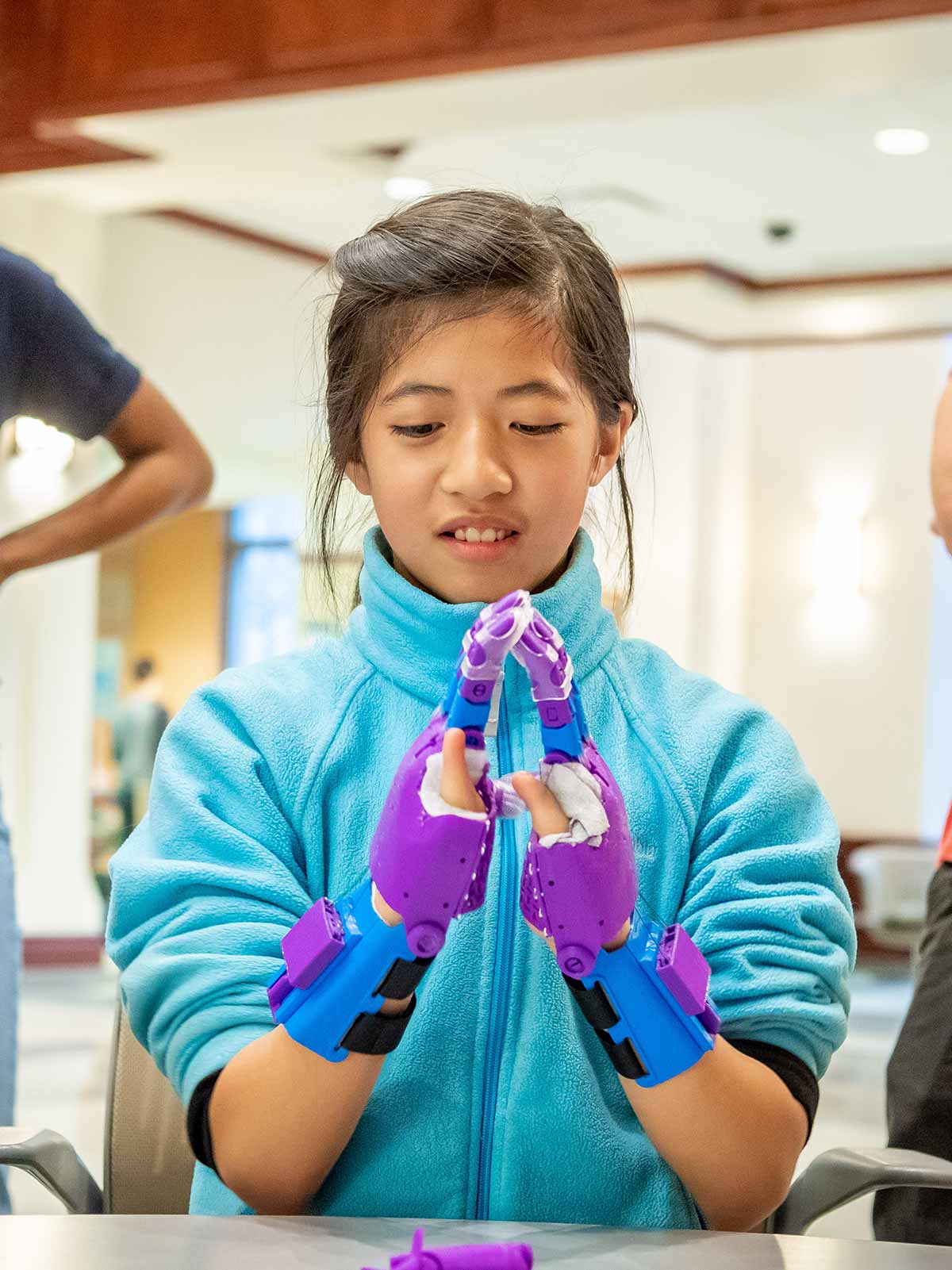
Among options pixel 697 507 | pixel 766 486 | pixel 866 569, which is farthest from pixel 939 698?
pixel 697 507

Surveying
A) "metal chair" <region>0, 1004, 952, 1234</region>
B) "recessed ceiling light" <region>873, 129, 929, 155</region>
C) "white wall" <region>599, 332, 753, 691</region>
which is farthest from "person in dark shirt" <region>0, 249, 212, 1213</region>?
"white wall" <region>599, 332, 753, 691</region>

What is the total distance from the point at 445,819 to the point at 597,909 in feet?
0.31

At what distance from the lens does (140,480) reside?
2.00 meters

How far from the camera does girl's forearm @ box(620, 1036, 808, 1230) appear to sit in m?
0.94

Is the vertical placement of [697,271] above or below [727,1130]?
above

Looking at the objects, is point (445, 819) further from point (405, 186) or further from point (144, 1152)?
point (405, 186)

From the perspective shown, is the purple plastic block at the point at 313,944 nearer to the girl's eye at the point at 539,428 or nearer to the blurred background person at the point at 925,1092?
the girl's eye at the point at 539,428

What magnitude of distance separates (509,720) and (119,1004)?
0.42 metres

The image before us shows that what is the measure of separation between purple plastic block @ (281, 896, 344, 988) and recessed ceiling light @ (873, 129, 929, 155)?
6.00 metres

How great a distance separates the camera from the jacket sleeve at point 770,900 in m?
1.00

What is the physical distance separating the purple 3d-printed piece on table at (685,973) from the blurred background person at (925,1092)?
2.23 ft

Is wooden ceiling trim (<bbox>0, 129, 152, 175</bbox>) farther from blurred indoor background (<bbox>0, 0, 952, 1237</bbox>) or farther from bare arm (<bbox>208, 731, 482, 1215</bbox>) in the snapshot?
bare arm (<bbox>208, 731, 482, 1215</bbox>)

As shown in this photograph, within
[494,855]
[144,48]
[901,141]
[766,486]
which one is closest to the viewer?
[494,855]

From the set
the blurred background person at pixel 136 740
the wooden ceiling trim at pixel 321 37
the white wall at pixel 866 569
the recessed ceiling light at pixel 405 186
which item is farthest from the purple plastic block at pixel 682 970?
the white wall at pixel 866 569
